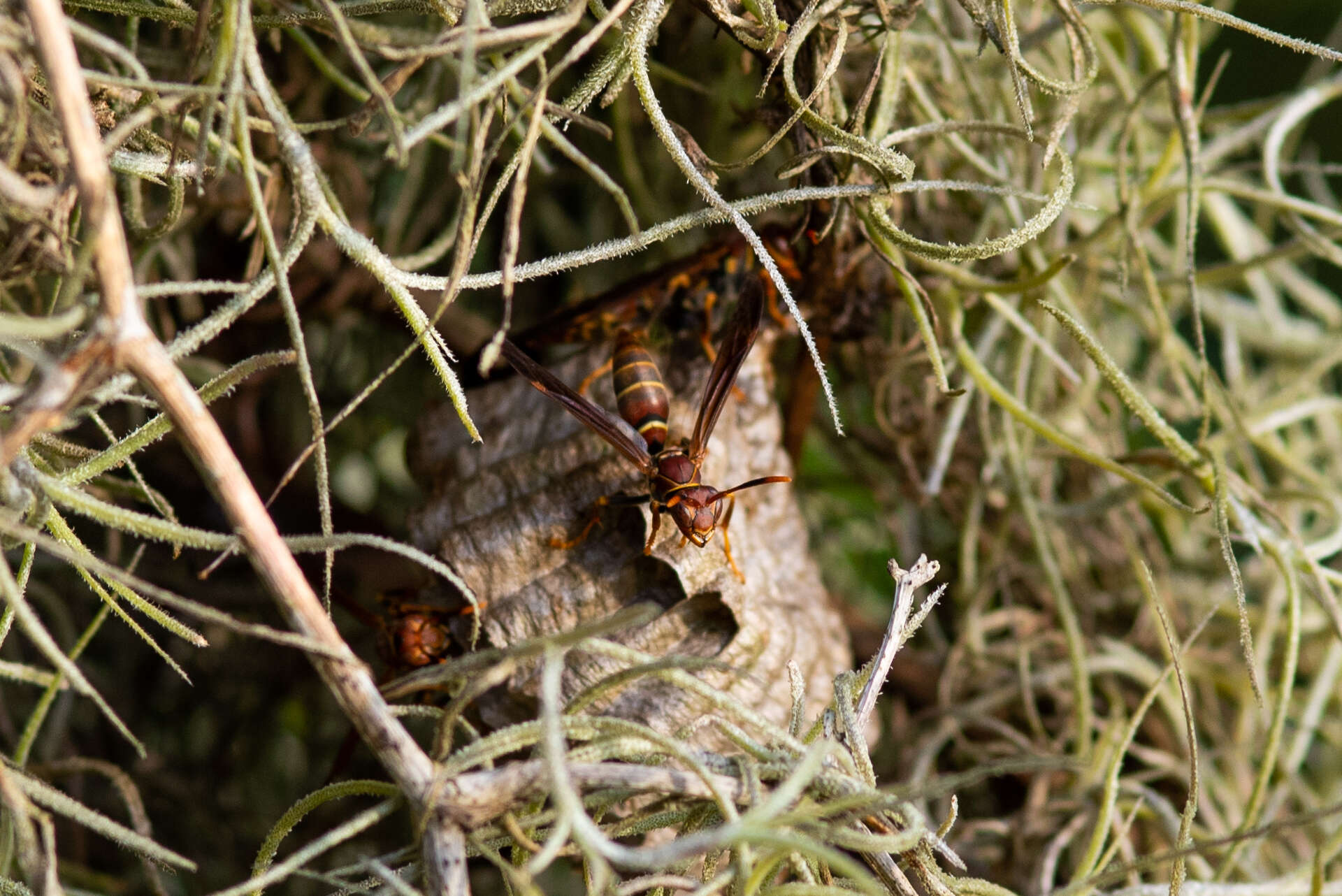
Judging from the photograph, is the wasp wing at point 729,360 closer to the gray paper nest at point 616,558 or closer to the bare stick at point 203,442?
the gray paper nest at point 616,558

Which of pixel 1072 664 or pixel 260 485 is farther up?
pixel 260 485

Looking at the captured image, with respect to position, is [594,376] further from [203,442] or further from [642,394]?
[203,442]

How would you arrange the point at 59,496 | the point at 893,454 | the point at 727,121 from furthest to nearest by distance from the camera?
the point at 893,454, the point at 727,121, the point at 59,496

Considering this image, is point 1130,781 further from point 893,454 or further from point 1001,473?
point 893,454

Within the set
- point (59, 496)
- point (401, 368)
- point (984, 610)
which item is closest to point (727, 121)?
point (401, 368)

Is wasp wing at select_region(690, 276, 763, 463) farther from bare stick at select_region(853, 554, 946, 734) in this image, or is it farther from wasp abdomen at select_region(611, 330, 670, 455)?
bare stick at select_region(853, 554, 946, 734)

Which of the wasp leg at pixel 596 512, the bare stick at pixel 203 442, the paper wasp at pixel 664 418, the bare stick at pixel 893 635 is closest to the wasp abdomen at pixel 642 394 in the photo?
the paper wasp at pixel 664 418

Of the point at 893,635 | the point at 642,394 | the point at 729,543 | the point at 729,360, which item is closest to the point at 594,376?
the point at 642,394
